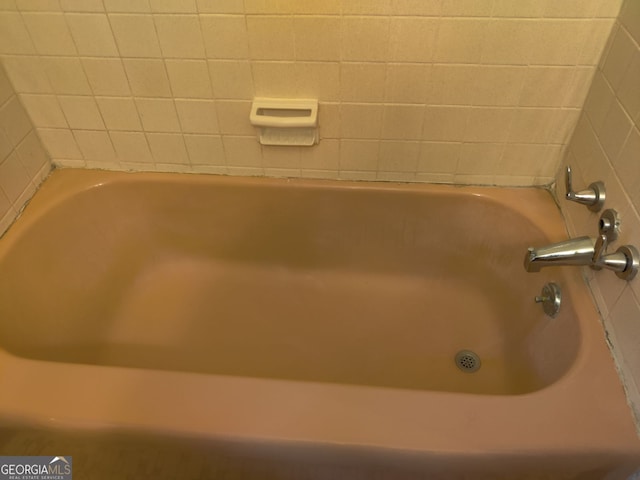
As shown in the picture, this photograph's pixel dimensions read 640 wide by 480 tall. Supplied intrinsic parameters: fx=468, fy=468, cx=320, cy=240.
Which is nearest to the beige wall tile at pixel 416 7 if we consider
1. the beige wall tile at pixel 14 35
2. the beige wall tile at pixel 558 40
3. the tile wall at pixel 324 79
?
the tile wall at pixel 324 79

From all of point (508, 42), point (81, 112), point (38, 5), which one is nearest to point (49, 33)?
point (38, 5)

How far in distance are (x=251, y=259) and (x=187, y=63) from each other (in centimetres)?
64

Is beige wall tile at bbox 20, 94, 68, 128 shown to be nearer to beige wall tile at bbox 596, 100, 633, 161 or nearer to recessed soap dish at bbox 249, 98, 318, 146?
recessed soap dish at bbox 249, 98, 318, 146

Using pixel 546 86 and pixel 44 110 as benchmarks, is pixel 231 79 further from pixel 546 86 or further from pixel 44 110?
pixel 546 86

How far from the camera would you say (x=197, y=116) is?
1.26 metres

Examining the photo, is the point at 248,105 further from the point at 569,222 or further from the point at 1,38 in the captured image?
the point at 569,222

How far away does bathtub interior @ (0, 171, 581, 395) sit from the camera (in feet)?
4.20

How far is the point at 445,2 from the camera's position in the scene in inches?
39.9

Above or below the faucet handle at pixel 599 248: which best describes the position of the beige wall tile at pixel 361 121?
above

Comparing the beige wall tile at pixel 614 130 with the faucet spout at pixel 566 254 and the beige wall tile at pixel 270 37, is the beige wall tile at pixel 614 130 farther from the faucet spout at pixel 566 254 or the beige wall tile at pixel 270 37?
the beige wall tile at pixel 270 37

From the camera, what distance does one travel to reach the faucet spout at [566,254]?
3.10ft

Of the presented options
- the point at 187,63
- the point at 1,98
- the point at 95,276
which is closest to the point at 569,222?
the point at 187,63

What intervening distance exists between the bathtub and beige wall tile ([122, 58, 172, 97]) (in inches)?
10.2

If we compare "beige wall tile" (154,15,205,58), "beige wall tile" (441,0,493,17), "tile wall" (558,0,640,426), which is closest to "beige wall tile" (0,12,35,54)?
"beige wall tile" (154,15,205,58)
